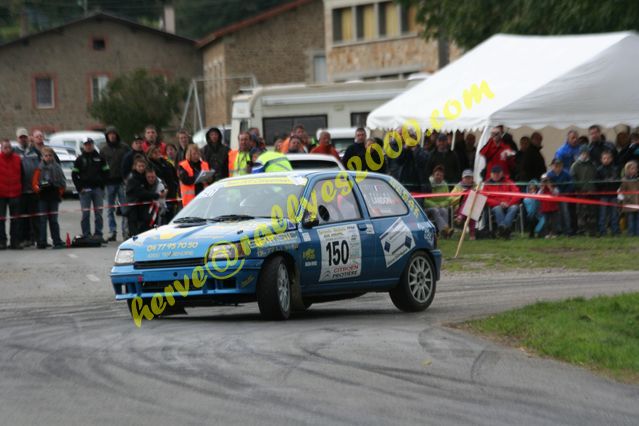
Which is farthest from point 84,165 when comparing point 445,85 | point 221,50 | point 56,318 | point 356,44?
point 221,50

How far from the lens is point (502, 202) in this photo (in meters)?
25.6

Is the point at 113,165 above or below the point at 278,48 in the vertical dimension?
below

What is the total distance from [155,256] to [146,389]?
415 cm

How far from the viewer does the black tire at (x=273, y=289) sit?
13.5 metres

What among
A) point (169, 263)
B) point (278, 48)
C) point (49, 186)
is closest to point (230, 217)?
point (169, 263)

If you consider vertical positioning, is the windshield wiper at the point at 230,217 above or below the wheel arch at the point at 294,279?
above

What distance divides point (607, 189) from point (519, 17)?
15660 mm

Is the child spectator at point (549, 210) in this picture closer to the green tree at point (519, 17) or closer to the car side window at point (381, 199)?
the car side window at point (381, 199)

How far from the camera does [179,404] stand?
29.7ft

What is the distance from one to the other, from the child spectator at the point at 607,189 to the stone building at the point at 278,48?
169ft

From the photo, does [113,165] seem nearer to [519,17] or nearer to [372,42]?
[519,17]

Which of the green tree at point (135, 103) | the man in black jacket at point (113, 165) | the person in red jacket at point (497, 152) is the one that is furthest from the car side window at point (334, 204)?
the green tree at point (135, 103)

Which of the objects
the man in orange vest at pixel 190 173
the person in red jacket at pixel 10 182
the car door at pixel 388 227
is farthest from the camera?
the person in red jacket at pixel 10 182

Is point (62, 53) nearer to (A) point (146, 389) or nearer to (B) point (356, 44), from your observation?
(B) point (356, 44)
